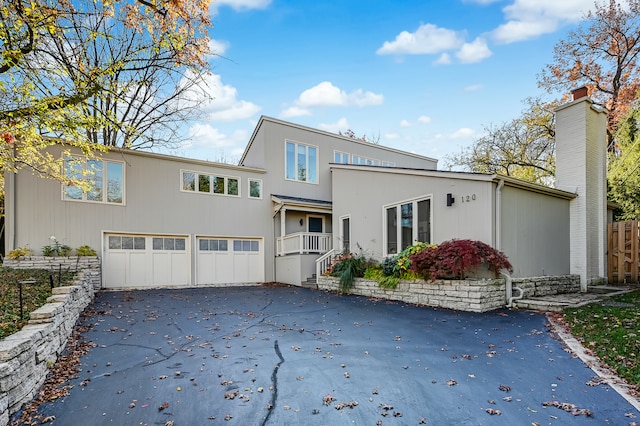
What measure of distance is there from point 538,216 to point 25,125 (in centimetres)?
1206

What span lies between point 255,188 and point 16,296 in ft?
29.4

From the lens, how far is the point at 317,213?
15.0 metres

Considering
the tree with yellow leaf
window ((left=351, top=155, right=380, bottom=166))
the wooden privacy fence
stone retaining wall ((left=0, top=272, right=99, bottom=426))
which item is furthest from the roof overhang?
the wooden privacy fence

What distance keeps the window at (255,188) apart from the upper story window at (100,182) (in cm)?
459

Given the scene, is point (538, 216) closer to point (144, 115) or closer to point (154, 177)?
point (154, 177)

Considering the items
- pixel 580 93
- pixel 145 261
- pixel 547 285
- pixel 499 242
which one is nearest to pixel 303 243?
pixel 145 261

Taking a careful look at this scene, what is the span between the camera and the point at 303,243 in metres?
12.9

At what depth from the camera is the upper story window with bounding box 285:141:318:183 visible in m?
14.8

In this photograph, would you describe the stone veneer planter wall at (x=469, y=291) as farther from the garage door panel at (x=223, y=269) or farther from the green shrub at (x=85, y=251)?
the green shrub at (x=85, y=251)

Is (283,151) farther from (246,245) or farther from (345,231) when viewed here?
(345,231)

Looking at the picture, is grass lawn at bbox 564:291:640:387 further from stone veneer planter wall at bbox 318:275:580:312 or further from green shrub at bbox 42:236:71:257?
green shrub at bbox 42:236:71:257

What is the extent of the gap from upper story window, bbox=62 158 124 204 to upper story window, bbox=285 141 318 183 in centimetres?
631

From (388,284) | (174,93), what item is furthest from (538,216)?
(174,93)

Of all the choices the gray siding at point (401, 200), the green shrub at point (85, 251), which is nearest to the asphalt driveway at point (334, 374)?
the gray siding at point (401, 200)
